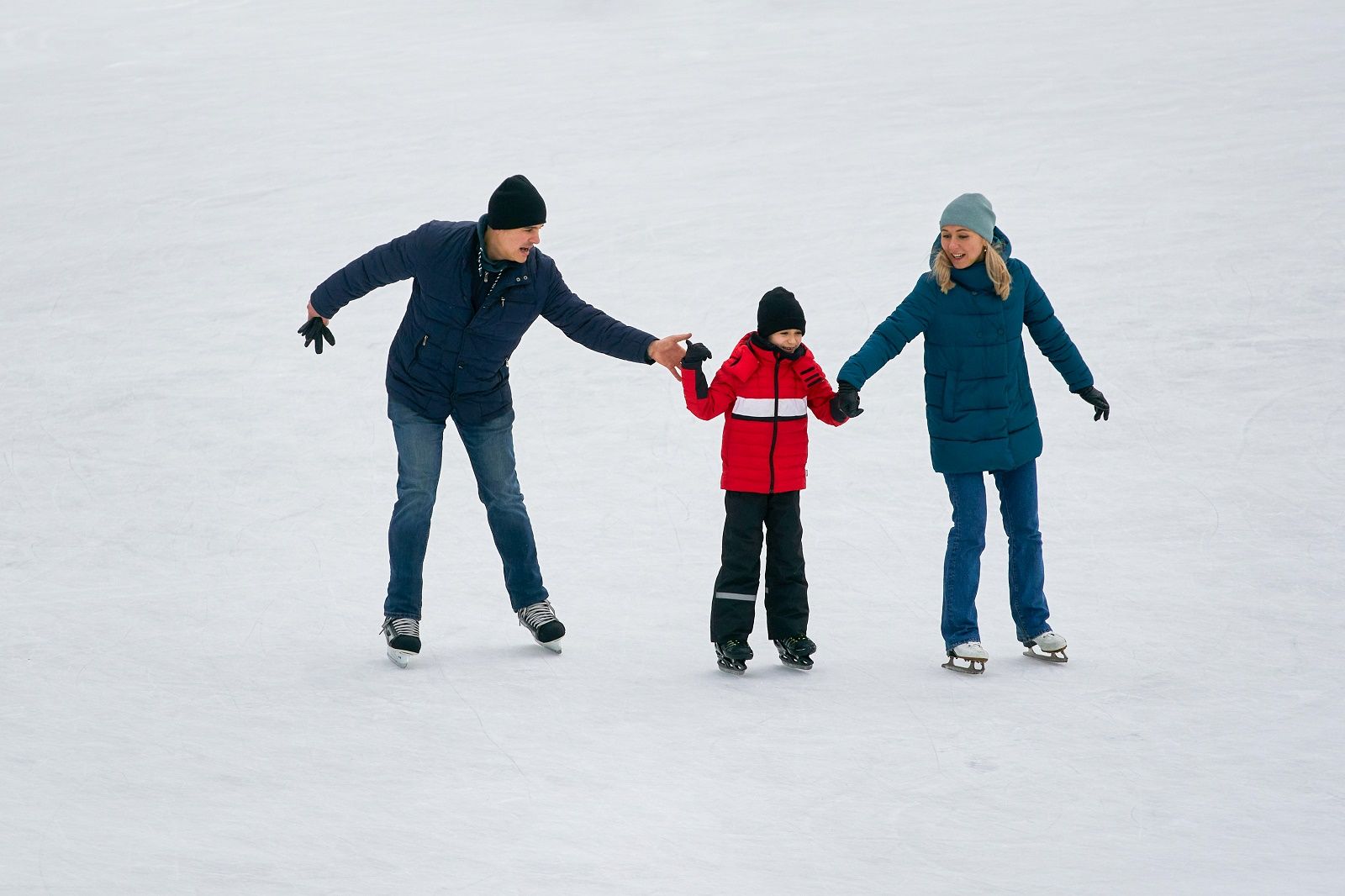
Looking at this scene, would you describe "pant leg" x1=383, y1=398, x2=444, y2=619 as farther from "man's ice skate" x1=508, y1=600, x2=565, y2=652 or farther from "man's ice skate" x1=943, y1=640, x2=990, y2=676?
"man's ice skate" x1=943, y1=640, x2=990, y2=676

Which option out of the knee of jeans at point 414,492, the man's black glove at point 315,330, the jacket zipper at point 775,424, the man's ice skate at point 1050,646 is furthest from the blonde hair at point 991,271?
the man's black glove at point 315,330

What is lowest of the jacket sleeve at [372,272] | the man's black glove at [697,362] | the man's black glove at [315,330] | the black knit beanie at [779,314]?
the man's black glove at [697,362]

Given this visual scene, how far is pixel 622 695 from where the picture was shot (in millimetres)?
3945

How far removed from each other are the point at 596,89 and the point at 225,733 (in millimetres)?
8814

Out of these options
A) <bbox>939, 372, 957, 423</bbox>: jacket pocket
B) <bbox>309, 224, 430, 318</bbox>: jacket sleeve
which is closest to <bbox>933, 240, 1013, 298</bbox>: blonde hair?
<bbox>939, 372, 957, 423</bbox>: jacket pocket

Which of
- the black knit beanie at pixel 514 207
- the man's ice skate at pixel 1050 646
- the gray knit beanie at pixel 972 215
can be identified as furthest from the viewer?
the man's ice skate at pixel 1050 646

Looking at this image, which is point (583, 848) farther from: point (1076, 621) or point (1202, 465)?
point (1202, 465)

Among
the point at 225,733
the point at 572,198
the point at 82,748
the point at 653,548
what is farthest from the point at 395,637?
the point at 572,198

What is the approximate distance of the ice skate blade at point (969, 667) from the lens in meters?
4.11

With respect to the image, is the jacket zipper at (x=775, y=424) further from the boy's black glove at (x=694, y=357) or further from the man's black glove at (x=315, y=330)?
the man's black glove at (x=315, y=330)

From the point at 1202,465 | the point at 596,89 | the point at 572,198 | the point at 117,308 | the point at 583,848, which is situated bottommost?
the point at 583,848

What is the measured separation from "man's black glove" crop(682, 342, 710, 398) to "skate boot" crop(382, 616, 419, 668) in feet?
3.60

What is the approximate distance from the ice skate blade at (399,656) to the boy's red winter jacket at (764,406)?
1.06 m

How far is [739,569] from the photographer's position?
13.8 ft
